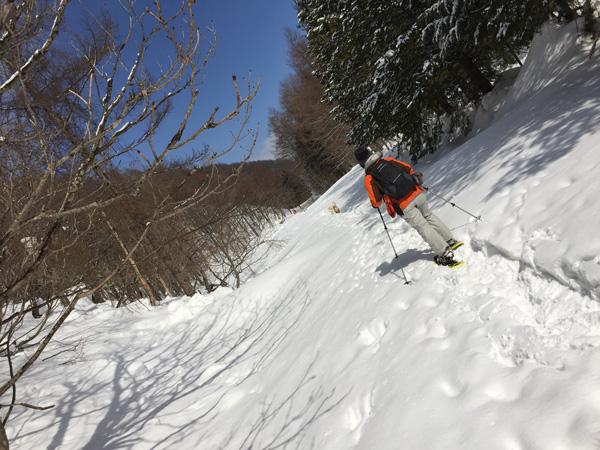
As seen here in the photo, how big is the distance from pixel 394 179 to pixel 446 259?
3.93 feet

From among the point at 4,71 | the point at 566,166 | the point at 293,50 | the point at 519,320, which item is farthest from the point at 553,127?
the point at 293,50

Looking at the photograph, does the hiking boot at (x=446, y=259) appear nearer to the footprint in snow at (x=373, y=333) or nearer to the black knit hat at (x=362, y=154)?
the footprint in snow at (x=373, y=333)

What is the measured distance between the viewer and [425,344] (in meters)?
2.70

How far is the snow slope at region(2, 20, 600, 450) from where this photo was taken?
199 centimetres

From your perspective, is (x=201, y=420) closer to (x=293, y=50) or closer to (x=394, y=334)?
(x=394, y=334)

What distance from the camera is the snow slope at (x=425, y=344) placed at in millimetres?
1989

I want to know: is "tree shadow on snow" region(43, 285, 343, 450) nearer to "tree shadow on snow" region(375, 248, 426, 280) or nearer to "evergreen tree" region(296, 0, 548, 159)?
"tree shadow on snow" region(375, 248, 426, 280)

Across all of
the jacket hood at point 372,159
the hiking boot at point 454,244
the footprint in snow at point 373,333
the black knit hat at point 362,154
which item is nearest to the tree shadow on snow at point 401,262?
the hiking boot at point 454,244

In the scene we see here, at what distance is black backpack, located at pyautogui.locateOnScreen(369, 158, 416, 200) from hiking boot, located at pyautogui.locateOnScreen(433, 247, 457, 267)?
35.7 inches

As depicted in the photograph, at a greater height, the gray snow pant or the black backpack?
the black backpack

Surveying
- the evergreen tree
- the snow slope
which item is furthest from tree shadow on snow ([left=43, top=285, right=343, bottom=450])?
the evergreen tree

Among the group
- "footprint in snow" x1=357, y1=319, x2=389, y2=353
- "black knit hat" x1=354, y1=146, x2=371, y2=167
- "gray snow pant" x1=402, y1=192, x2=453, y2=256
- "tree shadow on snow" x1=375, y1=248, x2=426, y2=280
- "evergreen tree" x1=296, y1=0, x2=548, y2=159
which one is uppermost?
"evergreen tree" x1=296, y1=0, x2=548, y2=159

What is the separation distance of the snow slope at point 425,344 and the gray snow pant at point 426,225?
0.30 meters

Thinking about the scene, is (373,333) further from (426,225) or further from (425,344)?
(426,225)
